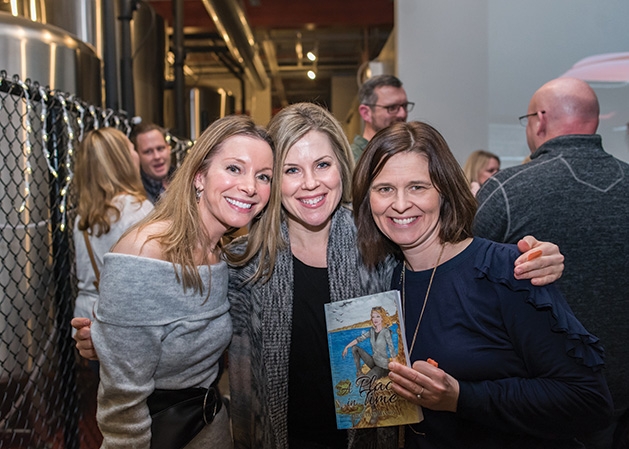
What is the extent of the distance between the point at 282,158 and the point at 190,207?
371 mm

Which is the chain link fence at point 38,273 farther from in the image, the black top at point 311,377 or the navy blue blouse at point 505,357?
the navy blue blouse at point 505,357

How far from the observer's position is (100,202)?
114 inches

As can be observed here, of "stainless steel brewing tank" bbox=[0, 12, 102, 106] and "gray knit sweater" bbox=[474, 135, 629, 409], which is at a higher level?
"stainless steel brewing tank" bbox=[0, 12, 102, 106]

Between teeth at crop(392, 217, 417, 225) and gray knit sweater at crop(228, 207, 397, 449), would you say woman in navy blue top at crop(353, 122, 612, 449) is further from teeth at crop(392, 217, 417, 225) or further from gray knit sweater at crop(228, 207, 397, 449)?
gray knit sweater at crop(228, 207, 397, 449)

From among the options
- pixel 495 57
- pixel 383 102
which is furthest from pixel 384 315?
pixel 495 57

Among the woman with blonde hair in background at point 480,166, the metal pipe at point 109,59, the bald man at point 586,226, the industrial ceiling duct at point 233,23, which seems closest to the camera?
the bald man at point 586,226

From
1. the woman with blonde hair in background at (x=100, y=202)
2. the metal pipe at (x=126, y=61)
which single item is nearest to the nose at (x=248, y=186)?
the woman with blonde hair in background at (x=100, y=202)

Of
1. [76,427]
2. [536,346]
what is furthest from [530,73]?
[76,427]

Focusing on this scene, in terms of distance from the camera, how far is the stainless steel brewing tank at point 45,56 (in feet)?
10.2

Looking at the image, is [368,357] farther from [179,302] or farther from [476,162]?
[476,162]

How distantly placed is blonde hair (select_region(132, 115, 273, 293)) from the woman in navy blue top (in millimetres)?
417

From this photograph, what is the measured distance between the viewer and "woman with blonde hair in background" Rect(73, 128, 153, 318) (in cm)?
287

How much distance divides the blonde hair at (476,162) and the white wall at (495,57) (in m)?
0.32

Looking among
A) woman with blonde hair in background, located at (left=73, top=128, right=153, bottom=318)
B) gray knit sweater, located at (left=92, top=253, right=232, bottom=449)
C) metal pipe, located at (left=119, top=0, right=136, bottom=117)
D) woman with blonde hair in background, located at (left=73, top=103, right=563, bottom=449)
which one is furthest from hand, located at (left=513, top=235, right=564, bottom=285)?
metal pipe, located at (left=119, top=0, right=136, bottom=117)
